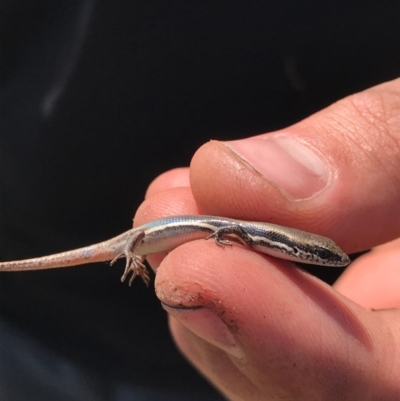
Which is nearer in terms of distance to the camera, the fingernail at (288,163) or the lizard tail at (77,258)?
the fingernail at (288,163)

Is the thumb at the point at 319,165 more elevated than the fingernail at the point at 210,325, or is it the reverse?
the thumb at the point at 319,165

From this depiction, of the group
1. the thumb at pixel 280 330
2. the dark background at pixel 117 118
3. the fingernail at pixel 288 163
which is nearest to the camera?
the thumb at pixel 280 330

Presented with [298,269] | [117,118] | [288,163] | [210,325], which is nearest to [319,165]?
[288,163]

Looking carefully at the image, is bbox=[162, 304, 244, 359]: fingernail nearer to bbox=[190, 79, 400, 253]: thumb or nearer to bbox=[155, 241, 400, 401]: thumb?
bbox=[155, 241, 400, 401]: thumb

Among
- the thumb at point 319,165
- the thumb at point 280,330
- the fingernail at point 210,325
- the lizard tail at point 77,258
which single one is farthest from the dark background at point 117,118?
the fingernail at point 210,325

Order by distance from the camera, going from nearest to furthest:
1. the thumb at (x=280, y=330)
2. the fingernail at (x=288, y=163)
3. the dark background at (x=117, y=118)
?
the thumb at (x=280, y=330) → the fingernail at (x=288, y=163) → the dark background at (x=117, y=118)

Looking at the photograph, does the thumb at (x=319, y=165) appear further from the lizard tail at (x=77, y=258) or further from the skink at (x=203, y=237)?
the lizard tail at (x=77, y=258)

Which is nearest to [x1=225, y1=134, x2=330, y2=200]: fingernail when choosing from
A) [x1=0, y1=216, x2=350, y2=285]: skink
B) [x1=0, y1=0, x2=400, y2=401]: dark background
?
[x1=0, y1=216, x2=350, y2=285]: skink

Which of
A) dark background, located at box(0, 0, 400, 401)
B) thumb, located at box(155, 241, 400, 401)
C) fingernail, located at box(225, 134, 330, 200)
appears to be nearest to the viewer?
thumb, located at box(155, 241, 400, 401)
